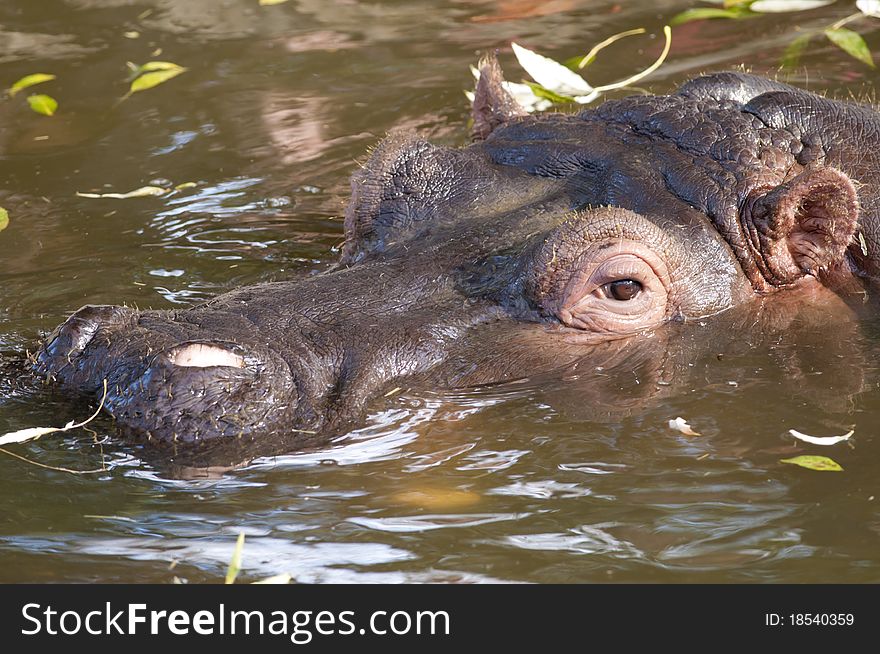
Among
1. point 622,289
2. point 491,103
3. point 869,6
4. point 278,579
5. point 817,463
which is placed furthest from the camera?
point 491,103

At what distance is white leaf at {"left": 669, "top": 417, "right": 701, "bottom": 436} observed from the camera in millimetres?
4766

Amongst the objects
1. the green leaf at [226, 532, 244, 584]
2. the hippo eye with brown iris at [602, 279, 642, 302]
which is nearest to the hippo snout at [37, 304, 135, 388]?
the green leaf at [226, 532, 244, 584]

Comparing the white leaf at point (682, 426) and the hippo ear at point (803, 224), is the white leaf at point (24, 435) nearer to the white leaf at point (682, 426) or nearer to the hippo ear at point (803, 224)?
the white leaf at point (682, 426)

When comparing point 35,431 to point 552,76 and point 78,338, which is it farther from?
point 552,76

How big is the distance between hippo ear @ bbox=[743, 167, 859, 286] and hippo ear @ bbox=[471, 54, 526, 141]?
4.65ft

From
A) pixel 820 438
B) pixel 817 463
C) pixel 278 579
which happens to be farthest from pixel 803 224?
pixel 278 579

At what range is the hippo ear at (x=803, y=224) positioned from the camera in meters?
5.17

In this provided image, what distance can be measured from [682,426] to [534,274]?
2.52ft

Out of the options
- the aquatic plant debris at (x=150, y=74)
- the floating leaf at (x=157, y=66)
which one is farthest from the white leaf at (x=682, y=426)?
the floating leaf at (x=157, y=66)

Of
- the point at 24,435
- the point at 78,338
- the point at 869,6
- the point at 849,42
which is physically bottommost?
the point at 24,435

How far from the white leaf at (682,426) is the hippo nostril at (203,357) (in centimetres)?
149

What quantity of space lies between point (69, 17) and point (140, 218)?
4.01 meters

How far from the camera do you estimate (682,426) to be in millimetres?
4797

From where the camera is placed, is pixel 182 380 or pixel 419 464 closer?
pixel 182 380
